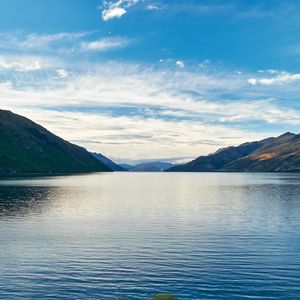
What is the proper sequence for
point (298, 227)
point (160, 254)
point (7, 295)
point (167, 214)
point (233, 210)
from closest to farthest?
point (7, 295) → point (160, 254) → point (298, 227) → point (167, 214) → point (233, 210)

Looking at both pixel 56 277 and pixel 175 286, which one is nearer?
pixel 175 286

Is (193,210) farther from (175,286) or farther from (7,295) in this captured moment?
(7,295)

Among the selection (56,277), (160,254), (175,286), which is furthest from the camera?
(160,254)

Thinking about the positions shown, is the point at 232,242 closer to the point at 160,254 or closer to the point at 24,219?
the point at 160,254

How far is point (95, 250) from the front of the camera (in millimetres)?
65562

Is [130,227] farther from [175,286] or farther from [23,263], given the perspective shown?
[175,286]

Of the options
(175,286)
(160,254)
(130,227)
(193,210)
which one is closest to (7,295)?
(175,286)

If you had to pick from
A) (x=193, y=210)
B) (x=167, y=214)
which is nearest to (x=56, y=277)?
(x=167, y=214)

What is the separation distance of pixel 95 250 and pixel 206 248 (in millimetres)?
19038

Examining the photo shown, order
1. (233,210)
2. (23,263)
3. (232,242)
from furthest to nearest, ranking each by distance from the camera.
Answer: (233,210), (232,242), (23,263)

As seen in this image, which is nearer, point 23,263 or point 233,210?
point 23,263

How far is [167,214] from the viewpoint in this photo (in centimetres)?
11300

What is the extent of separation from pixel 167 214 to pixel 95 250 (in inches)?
1953

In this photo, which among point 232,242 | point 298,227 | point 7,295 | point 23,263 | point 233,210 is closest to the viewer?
point 7,295
